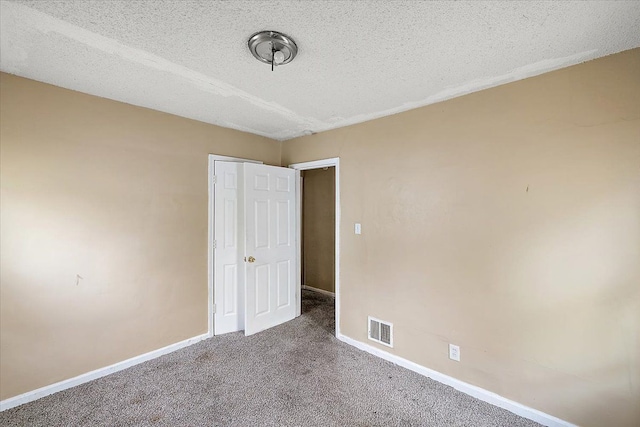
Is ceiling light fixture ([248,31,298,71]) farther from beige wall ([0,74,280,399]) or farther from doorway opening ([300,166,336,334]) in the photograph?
A: doorway opening ([300,166,336,334])

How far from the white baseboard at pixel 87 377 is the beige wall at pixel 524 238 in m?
2.17

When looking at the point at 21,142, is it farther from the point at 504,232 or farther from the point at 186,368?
the point at 504,232

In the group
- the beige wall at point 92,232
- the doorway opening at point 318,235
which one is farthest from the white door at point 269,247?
the doorway opening at point 318,235

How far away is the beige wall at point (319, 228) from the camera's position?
4750 millimetres

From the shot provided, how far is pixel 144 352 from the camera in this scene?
2.56 m

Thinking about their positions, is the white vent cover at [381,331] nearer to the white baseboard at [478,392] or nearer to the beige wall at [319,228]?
the white baseboard at [478,392]

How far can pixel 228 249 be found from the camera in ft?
10.5

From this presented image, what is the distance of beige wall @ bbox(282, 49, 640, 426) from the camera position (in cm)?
162

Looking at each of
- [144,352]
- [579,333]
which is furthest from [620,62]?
[144,352]

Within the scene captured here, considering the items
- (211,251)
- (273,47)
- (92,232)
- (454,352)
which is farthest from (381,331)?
(92,232)

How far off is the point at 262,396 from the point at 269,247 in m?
1.62

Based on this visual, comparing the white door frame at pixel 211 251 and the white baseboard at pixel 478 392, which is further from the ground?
the white door frame at pixel 211 251

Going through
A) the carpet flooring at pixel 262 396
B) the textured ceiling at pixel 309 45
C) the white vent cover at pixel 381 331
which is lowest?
the carpet flooring at pixel 262 396

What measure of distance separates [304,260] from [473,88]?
3.94 m
